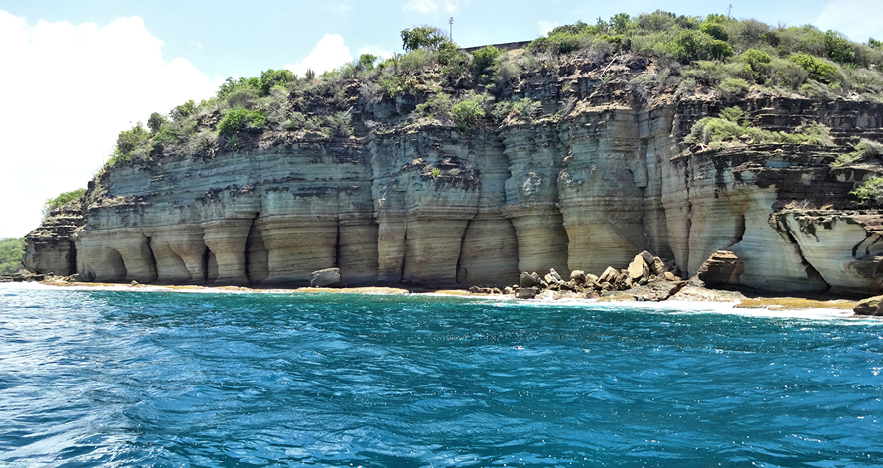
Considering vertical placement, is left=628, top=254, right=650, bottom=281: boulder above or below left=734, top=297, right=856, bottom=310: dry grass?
above

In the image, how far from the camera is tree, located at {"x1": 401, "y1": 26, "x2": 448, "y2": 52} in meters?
47.3

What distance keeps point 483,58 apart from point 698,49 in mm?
14061

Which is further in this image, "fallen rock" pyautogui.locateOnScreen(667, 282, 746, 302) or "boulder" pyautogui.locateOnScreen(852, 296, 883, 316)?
"fallen rock" pyautogui.locateOnScreen(667, 282, 746, 302)

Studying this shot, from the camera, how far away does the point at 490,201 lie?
34.4m

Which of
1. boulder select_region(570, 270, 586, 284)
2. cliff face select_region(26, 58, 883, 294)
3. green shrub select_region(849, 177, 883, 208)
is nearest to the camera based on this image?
green shrub select_region(849, 177, 883, 208)

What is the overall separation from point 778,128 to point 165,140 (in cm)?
3998

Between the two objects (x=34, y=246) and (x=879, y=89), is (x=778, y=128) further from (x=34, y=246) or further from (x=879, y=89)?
(x=34, y=246)

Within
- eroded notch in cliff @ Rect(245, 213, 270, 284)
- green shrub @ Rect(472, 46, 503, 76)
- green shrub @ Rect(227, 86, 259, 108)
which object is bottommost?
eroded notch in cliff @ Rect(245, 213, 270, 284)

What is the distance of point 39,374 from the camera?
492 inches

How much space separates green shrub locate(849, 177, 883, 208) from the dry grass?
416cm

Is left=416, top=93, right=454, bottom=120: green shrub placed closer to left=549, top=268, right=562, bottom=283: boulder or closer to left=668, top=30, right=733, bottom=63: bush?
left=549, top=268, right=562, bottom=283: boulder

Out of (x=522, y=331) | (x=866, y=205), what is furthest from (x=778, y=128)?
(x=522, y=331)

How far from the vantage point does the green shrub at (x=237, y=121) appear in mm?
39281

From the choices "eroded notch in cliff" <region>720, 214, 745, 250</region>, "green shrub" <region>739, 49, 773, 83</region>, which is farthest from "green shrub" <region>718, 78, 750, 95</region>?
"eroded notch in cliff" <region>720, 214, 745, 250</region>
